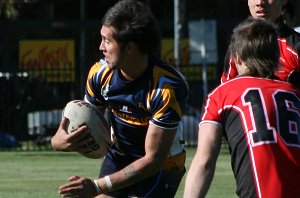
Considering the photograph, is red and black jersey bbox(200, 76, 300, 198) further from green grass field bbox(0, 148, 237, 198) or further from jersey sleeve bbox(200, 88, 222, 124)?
Answer: green grass field bbox(0, 148, 237, 198)

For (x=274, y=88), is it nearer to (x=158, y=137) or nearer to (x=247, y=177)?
(x=247, y=177)

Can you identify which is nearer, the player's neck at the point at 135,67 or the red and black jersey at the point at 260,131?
the red and black jersey at the point at 260,131

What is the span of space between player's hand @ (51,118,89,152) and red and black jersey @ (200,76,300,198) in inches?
58.2

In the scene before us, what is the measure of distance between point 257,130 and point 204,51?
20782 millimetres

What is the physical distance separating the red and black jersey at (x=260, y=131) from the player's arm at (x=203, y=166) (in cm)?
10

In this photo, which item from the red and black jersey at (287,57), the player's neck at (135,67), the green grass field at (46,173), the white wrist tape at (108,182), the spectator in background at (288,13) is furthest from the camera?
the green grass field at (46,173)

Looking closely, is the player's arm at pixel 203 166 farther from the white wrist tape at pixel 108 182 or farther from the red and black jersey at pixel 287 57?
the red and black jersey at pixel 287 57

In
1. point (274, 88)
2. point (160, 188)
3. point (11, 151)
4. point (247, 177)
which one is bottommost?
point (11, 151)

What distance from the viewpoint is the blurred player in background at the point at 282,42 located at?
7668mm

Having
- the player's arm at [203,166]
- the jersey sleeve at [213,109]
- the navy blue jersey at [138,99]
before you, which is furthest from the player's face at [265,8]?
the player's arm at [203,166]

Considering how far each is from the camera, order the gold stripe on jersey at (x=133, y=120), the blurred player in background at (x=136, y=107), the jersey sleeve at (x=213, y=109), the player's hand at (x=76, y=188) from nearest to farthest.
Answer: the jersey sleeve at (x=213, y=109) < the player's hand at (x=76, y=188) < the blurred player in background at (x=136, y=107) < the gold stripe on jersey at (x=133, y=120)

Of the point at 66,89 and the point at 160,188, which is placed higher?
the point at 160,188

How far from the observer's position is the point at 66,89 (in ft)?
79.2

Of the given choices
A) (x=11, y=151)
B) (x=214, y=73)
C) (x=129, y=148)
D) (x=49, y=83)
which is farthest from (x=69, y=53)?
(x=129, y=148)
